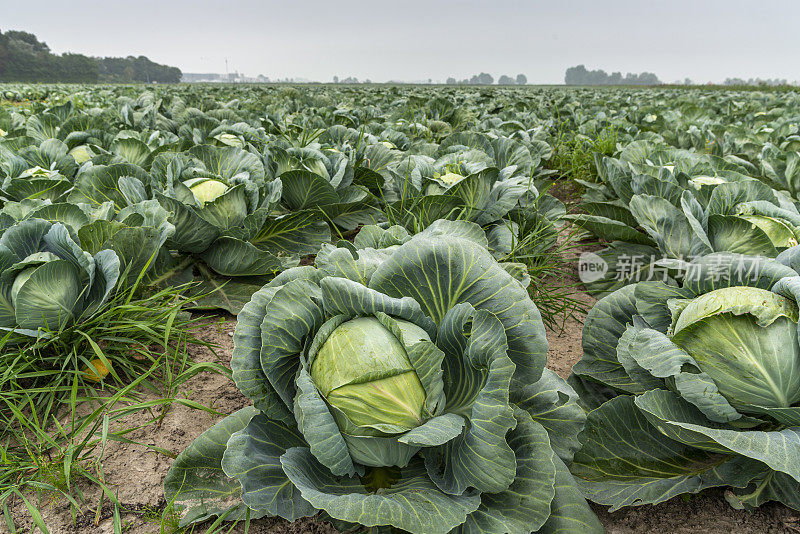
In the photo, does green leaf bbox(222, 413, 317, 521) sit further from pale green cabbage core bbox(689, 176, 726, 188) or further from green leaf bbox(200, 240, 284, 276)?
pale green cabbage core bbox(689, 176, 726, 188)

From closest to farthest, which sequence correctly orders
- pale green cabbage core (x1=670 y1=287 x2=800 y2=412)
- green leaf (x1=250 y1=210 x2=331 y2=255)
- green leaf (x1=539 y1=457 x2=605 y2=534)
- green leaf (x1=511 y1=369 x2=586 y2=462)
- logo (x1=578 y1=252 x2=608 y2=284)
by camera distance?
green leaf (x1=539 y1=457 x2=605 y2=534), pale green cabbage core (x1=670 y1=287 x2=800 y2=412), green leaf (x1=511 y1=369 x2=586 y2=462), logo (x1=578 y1=252 x2=608 y2=284), green leaf (x1=250 y1=210 x2=331 y2=255)

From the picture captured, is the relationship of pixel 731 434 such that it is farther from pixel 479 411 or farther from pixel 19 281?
pixel 19 281

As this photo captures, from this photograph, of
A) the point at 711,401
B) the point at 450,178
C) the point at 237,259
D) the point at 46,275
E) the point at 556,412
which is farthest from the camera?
the point at 450,178

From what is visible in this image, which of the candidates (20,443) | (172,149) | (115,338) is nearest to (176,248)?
(115,338)

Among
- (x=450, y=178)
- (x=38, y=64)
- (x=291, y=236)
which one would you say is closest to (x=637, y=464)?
(x=450, y=178)

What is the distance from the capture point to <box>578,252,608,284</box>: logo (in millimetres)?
3870

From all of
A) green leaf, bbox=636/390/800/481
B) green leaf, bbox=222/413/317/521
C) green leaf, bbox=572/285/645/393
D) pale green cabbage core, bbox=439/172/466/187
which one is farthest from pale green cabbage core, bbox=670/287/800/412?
pale green cabbage core, bbox=439/172/466/187

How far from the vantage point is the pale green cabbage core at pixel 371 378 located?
58.9 inches

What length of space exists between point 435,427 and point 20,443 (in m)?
1.98

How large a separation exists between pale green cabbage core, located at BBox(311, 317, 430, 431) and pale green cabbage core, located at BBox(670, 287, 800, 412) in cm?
115

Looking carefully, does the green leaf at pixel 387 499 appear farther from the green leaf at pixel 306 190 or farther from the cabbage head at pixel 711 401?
the green leaf at pixel 306 190

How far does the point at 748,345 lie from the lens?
1.78 meters

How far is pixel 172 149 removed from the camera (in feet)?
16.4

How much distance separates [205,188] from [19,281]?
1.50 m
